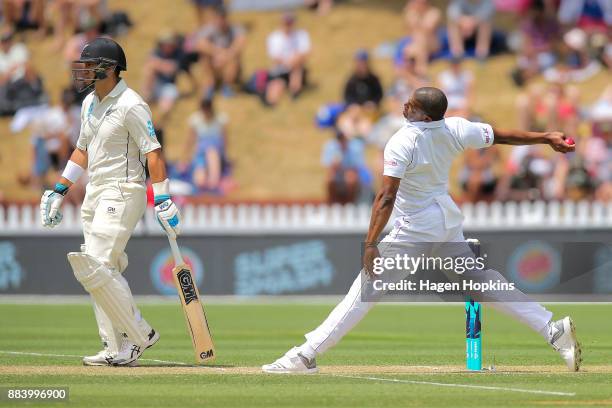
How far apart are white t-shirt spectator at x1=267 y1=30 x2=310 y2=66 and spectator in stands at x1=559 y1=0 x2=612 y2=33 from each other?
487 centimetres

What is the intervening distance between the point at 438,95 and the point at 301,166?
1636cm

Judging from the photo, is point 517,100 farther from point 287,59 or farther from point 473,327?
point 473,327

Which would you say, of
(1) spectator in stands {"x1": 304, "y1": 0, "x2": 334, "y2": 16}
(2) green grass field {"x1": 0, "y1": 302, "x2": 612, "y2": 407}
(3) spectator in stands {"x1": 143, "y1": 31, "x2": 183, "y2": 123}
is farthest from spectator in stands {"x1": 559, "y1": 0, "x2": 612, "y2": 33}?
(2) green grass field {"x1": 0, "y1": 302, "x2": 612, "y2": 407}

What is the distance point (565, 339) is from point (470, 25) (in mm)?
16965

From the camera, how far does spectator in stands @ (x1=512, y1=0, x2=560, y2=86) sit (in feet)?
82.7

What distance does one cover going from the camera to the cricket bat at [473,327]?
30.4 feet

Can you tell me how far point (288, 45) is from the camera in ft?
84.6

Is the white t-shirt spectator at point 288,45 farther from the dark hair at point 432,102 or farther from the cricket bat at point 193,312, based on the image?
the dark hair at point 432,102

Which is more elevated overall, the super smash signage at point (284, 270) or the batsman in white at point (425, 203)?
the batsman in white at point (425, 203)

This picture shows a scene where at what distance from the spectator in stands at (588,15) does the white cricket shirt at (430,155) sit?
54.9ft

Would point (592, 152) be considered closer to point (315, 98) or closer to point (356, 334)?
point (315, 98)

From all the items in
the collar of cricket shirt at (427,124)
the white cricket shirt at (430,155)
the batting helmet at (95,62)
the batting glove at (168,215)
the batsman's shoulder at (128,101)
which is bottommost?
the batting glove at (168,215)

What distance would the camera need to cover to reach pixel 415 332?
14.3 m

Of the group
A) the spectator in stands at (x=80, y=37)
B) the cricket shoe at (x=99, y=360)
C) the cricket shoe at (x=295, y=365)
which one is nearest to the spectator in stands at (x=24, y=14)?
the spectator in stands at (x=80, y=37)
